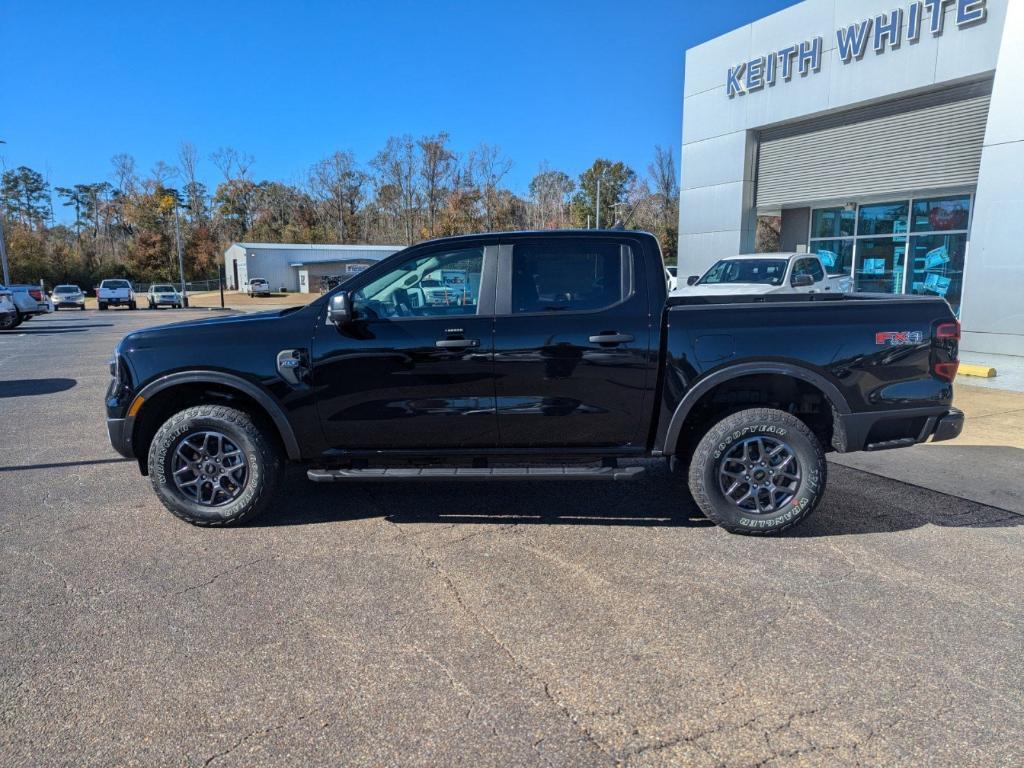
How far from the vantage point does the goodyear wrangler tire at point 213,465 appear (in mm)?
4496

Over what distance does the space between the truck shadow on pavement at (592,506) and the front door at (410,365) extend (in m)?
0.66

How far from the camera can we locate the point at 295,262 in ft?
207

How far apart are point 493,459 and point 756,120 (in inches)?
561

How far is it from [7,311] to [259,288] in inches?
1438

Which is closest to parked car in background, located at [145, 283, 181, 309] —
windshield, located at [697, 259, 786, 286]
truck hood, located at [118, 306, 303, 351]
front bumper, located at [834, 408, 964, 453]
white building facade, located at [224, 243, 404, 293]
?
white building facade, located at [224, 243, 404, 293]

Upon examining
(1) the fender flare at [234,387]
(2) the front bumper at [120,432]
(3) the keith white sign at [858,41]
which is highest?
(3) the keith white sign at [858,41]

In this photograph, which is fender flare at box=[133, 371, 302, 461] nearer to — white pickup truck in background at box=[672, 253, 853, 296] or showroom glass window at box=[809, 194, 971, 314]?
white pickup truck in background at box=[672, 253, 853, 296]

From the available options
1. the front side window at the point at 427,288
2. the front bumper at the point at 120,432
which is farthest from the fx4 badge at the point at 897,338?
the front bumper at the point at 120,432

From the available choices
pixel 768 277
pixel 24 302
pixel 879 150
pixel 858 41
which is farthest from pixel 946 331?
pixel 24 302

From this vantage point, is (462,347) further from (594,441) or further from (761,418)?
(761,418)

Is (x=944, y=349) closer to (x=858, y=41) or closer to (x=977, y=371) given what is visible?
(x=977, y=371)

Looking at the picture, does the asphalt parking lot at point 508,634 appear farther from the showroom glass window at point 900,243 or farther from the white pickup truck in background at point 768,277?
the showroom glass window at point 900,243

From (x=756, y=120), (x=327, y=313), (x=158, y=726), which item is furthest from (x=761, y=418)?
(x=756, y=120)

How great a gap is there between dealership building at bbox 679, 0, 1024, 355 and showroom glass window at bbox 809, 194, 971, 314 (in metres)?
0.03
